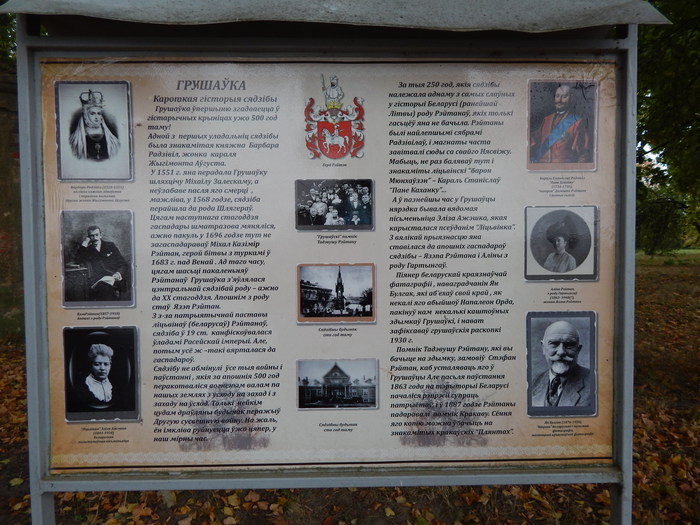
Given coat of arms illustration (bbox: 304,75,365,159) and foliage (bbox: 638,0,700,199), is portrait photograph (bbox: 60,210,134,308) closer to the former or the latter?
coat of arms illustration (bbox: 304,75,365,159)

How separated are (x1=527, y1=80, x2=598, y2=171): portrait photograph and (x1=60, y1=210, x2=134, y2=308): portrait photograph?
6.67 feet

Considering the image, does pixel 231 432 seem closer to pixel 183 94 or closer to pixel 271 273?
pixel 271 273

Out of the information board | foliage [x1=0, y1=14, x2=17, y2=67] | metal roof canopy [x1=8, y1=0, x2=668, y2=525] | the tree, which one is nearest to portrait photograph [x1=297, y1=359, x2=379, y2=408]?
the information board

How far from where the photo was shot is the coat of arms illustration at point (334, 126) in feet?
6.79

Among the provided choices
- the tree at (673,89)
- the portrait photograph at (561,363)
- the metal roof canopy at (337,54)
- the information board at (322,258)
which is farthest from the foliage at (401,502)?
the tree at (673,89)

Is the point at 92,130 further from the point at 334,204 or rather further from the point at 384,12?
the point at 384,12

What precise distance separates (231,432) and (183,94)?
1688mm

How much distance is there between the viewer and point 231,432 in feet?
6.99

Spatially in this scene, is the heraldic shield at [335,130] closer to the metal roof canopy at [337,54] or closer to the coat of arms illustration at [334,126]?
the coat of arms illustration at [334,126]

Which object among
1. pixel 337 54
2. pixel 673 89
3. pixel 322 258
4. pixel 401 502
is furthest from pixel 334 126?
pixel 673 89

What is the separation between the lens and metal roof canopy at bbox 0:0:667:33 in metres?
1.82

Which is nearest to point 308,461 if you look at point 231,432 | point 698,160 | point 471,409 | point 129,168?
point 231,432

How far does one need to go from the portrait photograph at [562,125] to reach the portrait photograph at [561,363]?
768 mm

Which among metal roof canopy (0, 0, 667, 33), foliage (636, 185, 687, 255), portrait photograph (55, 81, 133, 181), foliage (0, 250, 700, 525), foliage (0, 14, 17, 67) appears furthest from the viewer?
foliage (636, 185, 687, 255)
